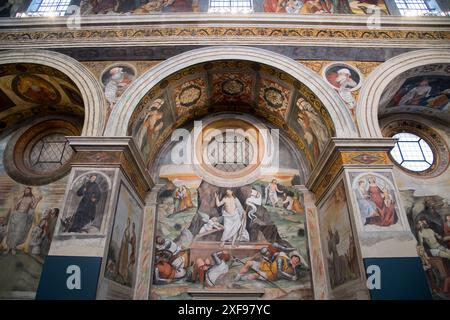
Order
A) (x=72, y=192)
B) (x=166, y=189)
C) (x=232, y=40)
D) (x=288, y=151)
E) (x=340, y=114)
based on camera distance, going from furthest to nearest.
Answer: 1. (x=288, y=151)
2. (x=166, y=189)
3. (x=232, y=40)
4. (x=340, y=114)
5. (x=72, y=192)

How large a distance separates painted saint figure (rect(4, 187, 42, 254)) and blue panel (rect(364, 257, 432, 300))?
8.80 m

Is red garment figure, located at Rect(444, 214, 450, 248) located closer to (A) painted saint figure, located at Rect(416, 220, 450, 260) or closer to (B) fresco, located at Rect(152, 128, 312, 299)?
(A) painted saint figure, located at Rect(416, 220, 450, 260)

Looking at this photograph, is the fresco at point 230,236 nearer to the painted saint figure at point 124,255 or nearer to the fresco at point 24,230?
the painted saint figure at point 124,255

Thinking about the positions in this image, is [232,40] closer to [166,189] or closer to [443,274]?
[166,189]

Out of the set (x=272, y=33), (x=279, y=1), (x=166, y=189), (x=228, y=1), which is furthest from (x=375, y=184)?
(x=228, y=1)

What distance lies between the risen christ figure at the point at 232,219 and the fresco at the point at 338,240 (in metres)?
2.23

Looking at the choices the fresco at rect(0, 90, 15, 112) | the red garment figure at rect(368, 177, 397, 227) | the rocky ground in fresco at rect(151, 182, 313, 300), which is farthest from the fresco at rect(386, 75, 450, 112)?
the fresco at rect(0, 90, 15, 112)

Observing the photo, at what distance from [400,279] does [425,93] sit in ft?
20.0

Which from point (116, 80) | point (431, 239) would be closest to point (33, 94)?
point (116, 80)

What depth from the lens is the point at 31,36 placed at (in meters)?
9.04

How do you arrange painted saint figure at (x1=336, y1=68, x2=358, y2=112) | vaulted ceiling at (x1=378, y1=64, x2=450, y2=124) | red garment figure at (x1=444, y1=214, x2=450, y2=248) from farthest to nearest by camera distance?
vaulted ceiling at (x1=378, y1=64, x2=450, y2=124)
red garment figure at (x1=444, y1=214, x2=450, y2=248)
painted saint figure at (x1=336, y1=68, x2=358, y2=112)

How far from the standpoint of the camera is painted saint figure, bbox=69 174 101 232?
6497mm

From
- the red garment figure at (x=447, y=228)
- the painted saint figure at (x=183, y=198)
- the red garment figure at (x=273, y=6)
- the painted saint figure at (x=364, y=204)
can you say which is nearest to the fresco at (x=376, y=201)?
the painted saint figure at (x=364, y=204)

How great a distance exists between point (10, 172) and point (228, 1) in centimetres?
893
